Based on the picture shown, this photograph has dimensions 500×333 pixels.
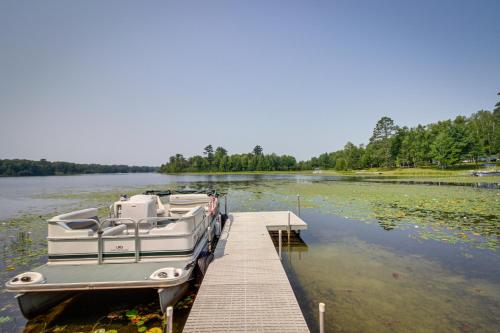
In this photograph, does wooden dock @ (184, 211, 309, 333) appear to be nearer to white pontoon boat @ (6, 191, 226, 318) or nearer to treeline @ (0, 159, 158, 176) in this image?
white pontoon boat @ (6, 191, 226, 318)

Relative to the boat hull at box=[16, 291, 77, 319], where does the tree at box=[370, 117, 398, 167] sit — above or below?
above

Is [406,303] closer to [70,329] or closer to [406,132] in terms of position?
[70,329]

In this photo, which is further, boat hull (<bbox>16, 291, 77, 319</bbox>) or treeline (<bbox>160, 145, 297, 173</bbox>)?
treeline (<bbox>160, 145, 297, 173</bbox>)

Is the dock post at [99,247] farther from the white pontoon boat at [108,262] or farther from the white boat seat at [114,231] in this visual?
the white boat seat at [114,231]

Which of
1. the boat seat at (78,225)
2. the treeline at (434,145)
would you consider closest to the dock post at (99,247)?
the boat seat at (78,225)

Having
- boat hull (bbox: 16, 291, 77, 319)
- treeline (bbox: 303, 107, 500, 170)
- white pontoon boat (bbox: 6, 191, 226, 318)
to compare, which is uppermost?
treeline (bbox: 303, 107, 500, 170)

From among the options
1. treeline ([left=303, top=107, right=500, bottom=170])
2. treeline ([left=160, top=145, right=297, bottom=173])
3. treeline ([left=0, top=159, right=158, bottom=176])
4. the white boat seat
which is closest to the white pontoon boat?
the white boat seat

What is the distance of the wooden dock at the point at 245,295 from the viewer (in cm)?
389

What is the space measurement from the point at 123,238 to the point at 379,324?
5659 millimetres

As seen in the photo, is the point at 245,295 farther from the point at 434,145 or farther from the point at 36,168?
the point at 36,168

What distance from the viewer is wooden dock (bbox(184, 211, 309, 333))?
12.8 ft

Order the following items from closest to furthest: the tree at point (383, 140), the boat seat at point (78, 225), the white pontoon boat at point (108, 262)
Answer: the white pontoon boat at point (108, 262) < the boat seat at point (78, 225) < the tree at point (383, 140)

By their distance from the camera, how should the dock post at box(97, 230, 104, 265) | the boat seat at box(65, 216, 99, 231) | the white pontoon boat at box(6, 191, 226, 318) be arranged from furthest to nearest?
the boat seat at box(65, 216, 99, 231)
the dock post at box(97, 230, 104, 265)
the white pontoon boat at box(6, 191, 226, 318)

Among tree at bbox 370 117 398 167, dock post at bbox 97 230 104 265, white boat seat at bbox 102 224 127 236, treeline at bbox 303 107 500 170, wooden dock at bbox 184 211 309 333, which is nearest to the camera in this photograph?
wooden dock at bbox 184 211 309 333
